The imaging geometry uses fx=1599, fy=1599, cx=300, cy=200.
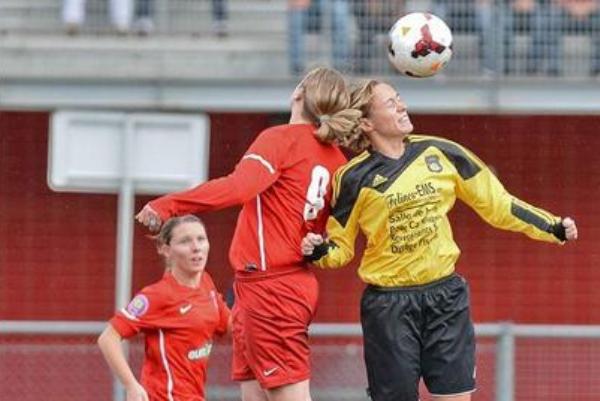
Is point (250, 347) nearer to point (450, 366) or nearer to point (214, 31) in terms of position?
point (450, 366)

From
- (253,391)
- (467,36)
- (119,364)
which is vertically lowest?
(253,391)

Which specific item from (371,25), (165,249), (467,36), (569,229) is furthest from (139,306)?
(467,36)

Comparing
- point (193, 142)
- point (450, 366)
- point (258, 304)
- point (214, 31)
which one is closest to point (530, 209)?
point (450, 366)

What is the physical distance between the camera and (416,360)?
23.4ft

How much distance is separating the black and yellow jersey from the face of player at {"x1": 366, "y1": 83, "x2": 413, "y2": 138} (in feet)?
0.33

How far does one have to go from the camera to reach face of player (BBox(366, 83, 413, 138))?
7.18 m

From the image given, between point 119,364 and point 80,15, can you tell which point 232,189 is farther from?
point 80,15

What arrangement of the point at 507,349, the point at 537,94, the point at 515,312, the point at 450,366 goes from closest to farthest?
the point at 450,366 < the point at 507,349 < the point at 537,94 < the point at 515,312

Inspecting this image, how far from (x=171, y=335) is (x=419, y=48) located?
1.87 m

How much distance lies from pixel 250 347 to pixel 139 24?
7636mm

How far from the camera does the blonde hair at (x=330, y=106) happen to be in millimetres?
7152

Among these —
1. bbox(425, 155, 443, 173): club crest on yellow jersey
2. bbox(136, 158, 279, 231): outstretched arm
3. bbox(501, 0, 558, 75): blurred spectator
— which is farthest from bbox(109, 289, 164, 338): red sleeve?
bbox(501, 0, 558, 75): blurred spectator

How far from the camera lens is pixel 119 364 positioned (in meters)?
7.12

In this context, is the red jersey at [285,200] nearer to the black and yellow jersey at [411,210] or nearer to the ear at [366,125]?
the black and yellow jersey at [411,210]
